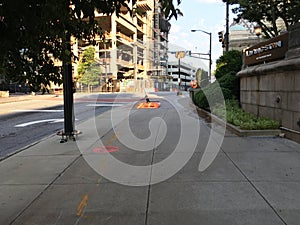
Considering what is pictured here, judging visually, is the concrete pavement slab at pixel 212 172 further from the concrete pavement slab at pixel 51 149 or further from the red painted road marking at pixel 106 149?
the concrete pavement slab at pixel 51 149

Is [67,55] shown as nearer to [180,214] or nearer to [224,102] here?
[180,214]

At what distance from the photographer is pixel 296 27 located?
28.0 ft

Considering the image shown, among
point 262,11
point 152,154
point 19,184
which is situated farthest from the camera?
point 262,11

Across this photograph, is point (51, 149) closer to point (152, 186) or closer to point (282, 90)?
point (152, 186)

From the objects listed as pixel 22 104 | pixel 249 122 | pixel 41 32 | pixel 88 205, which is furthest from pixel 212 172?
pixel 22 104

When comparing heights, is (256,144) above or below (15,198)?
above

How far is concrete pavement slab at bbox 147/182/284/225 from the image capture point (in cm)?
377

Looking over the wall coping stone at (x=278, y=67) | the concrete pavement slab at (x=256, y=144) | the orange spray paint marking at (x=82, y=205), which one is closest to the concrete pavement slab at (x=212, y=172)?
the concrete pavement slab at (x=256, y=144)

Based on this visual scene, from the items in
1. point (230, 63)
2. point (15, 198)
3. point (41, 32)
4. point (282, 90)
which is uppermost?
point (230, 63)

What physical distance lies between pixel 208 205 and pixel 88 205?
1629mm

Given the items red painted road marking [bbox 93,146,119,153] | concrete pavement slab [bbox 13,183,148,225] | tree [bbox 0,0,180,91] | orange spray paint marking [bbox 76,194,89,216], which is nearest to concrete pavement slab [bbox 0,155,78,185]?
concrete pavement slab [bbox 13,183,148,225]

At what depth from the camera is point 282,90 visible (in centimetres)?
921

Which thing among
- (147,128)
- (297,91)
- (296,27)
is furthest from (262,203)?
(147,128)

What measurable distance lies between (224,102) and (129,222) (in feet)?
38.4
